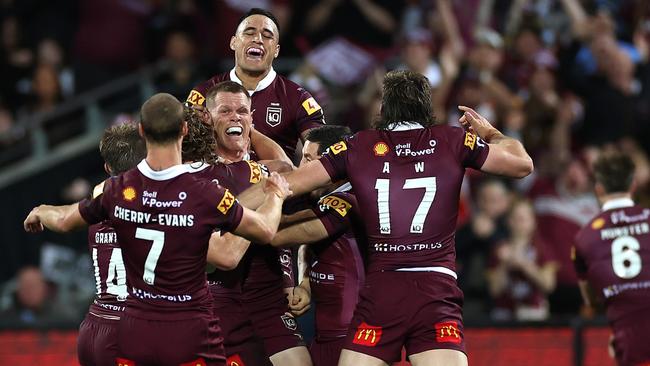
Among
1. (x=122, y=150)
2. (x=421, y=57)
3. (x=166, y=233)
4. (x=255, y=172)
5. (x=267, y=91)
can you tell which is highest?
(x=421, y=57)

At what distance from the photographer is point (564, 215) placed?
40.5 ft

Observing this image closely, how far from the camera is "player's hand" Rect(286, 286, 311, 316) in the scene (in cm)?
746

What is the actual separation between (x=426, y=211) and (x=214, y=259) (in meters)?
1.22

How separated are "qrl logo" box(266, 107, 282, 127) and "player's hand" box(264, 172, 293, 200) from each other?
1534mm

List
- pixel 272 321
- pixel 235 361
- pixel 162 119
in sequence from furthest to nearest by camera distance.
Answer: pixel 272 321
pixel 235 361
pixel 162 119

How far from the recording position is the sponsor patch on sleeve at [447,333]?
6.64 metres

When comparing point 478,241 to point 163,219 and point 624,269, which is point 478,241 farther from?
point 163,219

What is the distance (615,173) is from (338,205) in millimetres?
2501

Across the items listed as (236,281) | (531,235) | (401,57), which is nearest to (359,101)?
(401,57)

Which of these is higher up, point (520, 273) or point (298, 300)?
point (520, 273)

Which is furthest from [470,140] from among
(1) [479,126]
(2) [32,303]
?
(2) [32,303]

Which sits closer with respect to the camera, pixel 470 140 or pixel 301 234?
pixel 470 140

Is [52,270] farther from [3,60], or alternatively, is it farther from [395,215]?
[395,215]

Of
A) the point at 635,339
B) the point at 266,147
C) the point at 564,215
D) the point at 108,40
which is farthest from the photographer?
the point at 108,40
